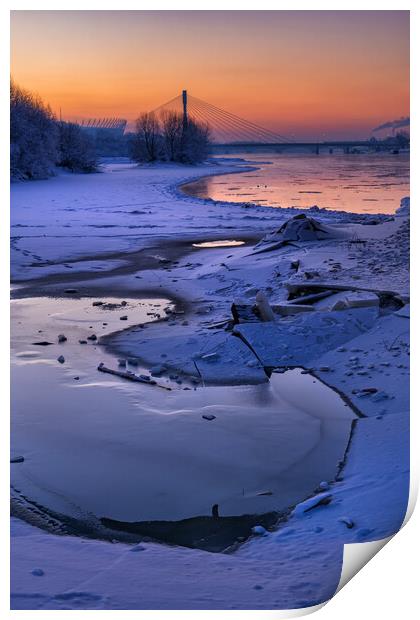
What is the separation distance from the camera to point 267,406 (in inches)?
163

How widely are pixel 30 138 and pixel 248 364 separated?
A: 26872 millimetres

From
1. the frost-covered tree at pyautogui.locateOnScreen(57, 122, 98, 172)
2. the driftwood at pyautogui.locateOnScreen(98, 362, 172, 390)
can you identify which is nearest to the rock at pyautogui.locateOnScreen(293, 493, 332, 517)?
the driftwood at pyautogui.locateOnScreen(98, 362, 172, 390)

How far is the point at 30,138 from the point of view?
29.2 meters

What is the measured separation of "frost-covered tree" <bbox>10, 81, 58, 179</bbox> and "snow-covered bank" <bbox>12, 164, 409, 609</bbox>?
17.3 meters

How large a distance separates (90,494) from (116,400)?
3.68 ft

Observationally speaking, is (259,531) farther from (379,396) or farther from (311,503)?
(379,396)

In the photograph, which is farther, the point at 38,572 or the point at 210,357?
the point at 210,357

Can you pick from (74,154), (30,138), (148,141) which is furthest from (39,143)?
(148,141)

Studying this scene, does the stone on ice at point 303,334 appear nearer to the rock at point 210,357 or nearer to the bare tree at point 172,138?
the rock at point 210,357

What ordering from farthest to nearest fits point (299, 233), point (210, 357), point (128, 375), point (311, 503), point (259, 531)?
point (299, 233), point (210, 357), point (128, 375), point (311, 503), point (259, 531)

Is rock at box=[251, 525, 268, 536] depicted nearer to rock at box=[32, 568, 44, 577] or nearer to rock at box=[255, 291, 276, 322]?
rock at box=[32, 568, 44, 577]

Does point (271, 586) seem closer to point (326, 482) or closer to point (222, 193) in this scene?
point (326, 482)

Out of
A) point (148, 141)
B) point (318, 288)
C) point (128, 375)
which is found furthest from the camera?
point (148, 141)

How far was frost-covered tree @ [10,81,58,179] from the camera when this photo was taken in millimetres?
28266
